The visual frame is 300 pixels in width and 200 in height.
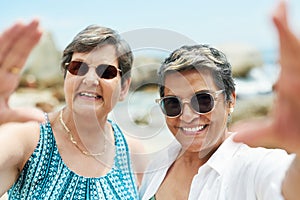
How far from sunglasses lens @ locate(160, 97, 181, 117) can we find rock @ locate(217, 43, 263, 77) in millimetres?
17618

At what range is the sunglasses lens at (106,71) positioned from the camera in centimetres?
240

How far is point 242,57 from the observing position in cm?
2081

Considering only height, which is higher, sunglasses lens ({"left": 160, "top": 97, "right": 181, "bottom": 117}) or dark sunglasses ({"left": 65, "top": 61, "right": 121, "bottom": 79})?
dark sunglasses ({"left": 65, "top": 61, "right": 121, "bottom": 79})

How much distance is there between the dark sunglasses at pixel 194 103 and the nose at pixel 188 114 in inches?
0.5

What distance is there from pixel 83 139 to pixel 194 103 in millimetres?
→ 690

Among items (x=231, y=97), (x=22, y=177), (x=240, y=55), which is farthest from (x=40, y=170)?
(x=240, y=55)

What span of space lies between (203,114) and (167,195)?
17.0 inches

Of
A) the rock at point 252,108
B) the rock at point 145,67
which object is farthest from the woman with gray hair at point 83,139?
the rock at point 252,108

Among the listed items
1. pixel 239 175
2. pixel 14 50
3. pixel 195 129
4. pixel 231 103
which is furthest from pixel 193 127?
pixel 14 50

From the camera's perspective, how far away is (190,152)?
7.45 feet

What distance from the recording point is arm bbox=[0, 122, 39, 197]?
1.94 meters

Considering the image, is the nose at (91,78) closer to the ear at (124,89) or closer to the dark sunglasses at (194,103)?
the ear at (124,89)

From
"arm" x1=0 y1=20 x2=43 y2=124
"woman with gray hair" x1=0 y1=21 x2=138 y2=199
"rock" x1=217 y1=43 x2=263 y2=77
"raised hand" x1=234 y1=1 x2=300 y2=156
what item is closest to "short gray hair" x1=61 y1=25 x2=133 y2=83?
"woman with gray hair" x1=0 y1=21 x2=138 y2=199

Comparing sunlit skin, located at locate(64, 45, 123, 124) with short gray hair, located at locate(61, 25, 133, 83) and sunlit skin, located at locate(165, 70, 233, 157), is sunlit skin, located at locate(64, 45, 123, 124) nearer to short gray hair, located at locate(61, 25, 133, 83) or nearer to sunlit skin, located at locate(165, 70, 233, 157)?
short gray hair, located at locate(61, 25, 133, 83)
